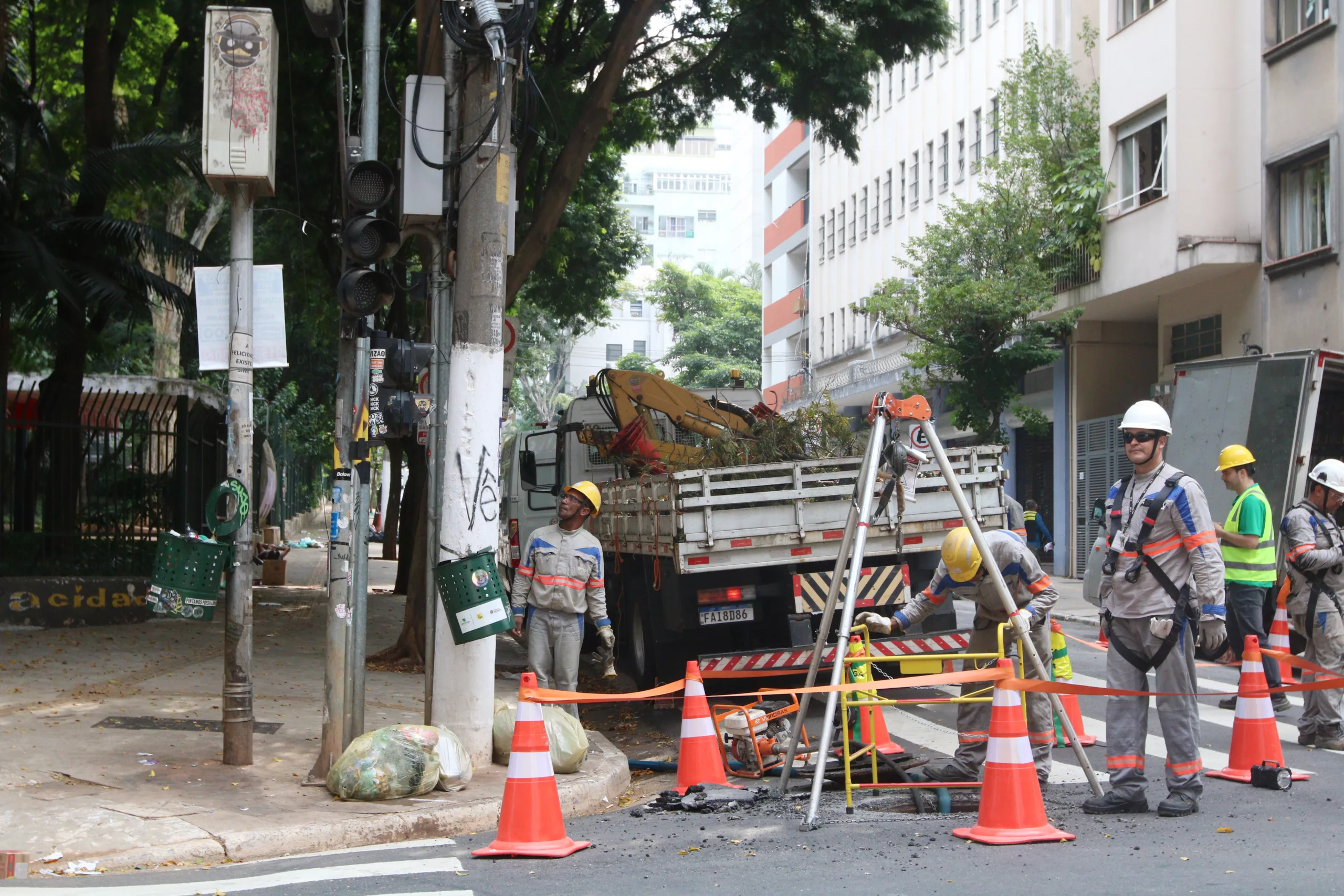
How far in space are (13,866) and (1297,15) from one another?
1969cm

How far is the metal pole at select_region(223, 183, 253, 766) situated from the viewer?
7820mm

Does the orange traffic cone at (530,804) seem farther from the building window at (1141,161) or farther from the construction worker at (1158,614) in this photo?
the building window at (1141,161)

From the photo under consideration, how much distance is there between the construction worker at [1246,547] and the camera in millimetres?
9852

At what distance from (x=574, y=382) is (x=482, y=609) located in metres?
101

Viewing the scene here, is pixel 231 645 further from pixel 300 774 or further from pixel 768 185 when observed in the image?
pixel 768 185

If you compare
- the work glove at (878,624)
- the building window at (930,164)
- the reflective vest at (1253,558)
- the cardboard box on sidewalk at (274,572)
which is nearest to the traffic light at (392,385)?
the work glove at (878,624)

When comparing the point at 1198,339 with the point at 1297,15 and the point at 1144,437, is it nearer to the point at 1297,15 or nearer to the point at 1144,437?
the point at 1297,15

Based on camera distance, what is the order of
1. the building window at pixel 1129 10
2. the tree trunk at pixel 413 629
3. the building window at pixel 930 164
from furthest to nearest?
the building window at pixel 930 164
the building window at pixel 1129 10
the tree trunk at pixel 413 629

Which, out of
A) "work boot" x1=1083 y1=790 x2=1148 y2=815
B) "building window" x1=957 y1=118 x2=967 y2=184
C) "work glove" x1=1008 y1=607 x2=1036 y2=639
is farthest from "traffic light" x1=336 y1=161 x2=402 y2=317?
"building window" x1=957 y1=118 x2=967 y2=184

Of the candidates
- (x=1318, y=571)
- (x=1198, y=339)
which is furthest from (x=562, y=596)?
(x=1198, y=339)

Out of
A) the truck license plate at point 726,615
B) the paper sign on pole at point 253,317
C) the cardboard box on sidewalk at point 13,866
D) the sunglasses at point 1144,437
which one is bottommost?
the cardboard box on sidewalk at point 13,866

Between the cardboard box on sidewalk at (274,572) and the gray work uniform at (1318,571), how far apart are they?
17397 mm

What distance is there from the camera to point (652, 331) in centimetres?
10912

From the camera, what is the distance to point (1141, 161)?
2252cm
